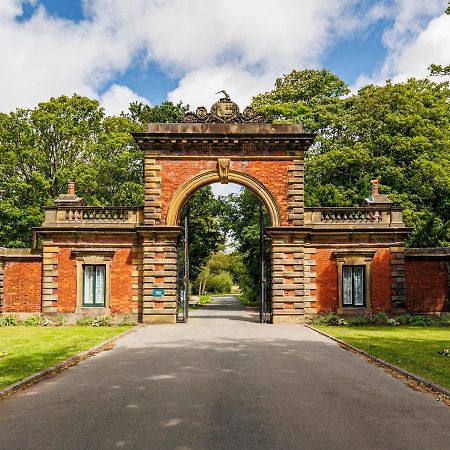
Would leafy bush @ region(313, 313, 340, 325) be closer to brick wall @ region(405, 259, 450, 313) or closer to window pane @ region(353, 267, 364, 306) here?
window pane @ region(353, 267, 364, 306)

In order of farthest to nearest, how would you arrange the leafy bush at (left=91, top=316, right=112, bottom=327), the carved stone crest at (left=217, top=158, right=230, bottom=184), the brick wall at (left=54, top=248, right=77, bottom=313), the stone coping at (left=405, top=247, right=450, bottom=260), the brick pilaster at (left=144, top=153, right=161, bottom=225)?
the stone coping at (left=405, top=247, right=450, bottom=260) → the carved stone crest at (left=217, top=158, right=230, bottom=184) → the brick pilaster at (left=144, top=153, right=161, bottom=225) → the brick wall at (left=54, top=248, right=77, bottom=313) → the leafy bush at (left=91, top=316, right=112, bottom=327)

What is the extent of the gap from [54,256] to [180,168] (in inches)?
266

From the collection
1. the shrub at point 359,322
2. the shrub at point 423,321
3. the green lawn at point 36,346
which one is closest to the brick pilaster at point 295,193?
the shrub at point 359,322

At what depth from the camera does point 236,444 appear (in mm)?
5551

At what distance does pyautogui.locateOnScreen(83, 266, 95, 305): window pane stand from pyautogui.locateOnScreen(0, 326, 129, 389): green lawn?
2475 mm

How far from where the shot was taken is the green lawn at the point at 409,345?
32.7 ft

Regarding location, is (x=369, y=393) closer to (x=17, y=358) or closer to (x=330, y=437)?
(x=330, y=437)

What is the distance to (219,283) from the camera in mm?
79125

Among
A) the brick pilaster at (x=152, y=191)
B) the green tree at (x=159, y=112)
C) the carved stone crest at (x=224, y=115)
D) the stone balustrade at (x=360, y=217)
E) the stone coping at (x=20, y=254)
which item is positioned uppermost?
the green tree at (x=159, y=112)

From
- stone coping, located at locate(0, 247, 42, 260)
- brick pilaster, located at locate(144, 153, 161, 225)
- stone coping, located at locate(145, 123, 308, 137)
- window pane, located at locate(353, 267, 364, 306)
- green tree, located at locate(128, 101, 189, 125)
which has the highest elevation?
green tree, located at locate(128, 101, 189, 125)

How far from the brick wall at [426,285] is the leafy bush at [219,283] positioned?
55.9 meters

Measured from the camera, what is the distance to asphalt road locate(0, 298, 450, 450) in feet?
19.0

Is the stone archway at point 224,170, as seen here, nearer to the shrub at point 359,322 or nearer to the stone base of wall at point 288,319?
the stone base of wall at point 288,319

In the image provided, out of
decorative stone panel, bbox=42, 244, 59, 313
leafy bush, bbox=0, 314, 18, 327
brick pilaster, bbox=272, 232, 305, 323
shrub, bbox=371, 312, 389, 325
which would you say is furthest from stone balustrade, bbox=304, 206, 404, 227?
leafy bush, bbox=0, 314, 18, 327
